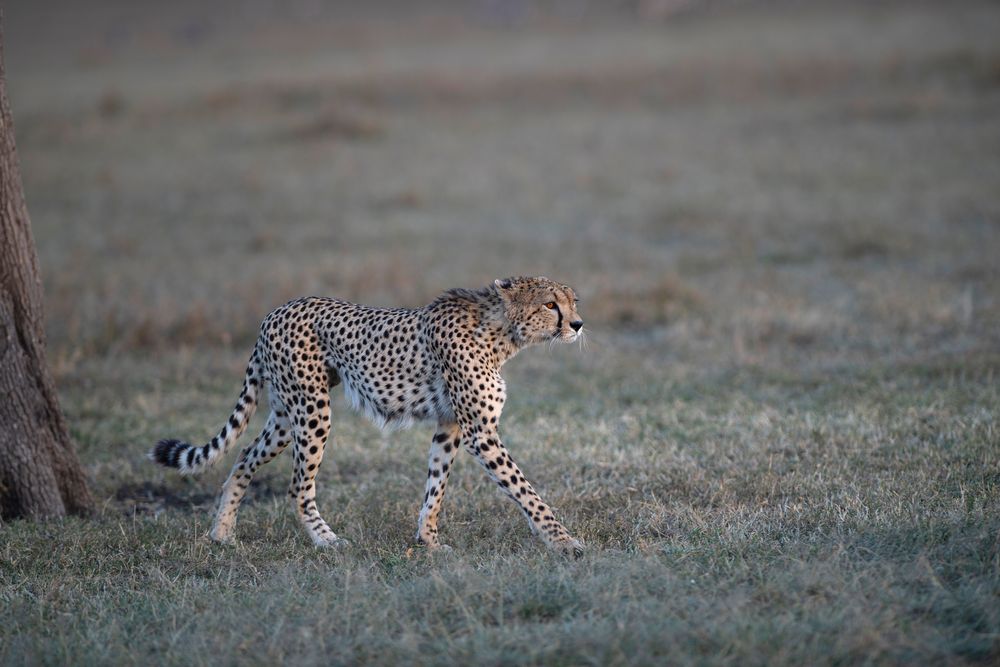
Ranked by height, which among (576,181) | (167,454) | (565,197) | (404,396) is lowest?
(167,454)

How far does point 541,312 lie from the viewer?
17.9 ft

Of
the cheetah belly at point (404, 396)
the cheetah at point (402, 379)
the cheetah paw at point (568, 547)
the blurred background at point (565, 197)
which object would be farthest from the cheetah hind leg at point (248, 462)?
the cheetah paw at point (568, 547)

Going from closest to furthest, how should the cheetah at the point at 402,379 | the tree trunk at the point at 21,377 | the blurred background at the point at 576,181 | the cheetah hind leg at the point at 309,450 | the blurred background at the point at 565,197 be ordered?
the cheetah at the point at 402,379
the cheetah hind leg at the point at 309,450
the tree trunk at the point at 21,377
the blurred background at the point at 565,197
the blurred background at the point at 576,181

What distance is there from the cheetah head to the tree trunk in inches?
105

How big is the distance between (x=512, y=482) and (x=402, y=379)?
779mm

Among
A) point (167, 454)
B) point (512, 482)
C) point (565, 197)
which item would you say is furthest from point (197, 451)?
point (565, 197)

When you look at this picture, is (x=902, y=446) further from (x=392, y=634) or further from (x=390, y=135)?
(x=390, y=135)

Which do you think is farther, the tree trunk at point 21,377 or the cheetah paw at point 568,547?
the tree trunk at point 21,377

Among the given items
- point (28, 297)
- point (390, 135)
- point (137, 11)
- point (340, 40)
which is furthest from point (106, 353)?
point (137, 11)

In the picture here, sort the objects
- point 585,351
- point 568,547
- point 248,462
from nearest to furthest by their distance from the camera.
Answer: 1. point 568,547
2. point 248,462
3. point 585,351

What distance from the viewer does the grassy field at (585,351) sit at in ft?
14.3

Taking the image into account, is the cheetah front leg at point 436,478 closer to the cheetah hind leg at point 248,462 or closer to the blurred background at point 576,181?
the cheetah hind leg at point 248,462

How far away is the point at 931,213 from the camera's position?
45.4 ft

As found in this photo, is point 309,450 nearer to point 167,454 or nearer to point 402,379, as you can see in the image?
point 402,379
